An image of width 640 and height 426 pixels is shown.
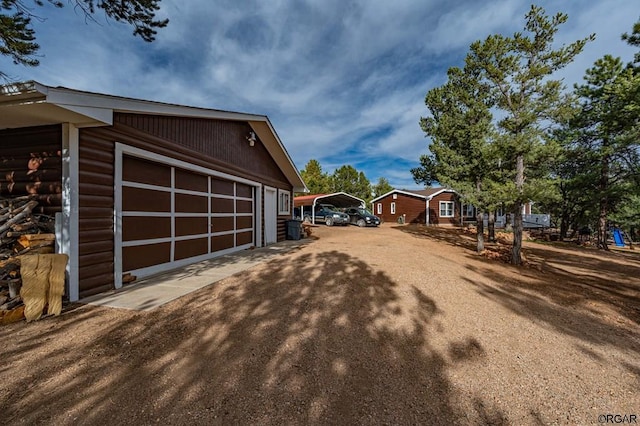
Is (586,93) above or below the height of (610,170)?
above

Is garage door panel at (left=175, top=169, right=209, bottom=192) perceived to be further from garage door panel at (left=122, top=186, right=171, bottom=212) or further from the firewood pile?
the firewood pile

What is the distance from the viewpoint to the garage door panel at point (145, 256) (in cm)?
486

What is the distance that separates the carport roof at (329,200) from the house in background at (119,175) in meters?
14.0

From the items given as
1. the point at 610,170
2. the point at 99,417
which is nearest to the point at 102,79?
the point at 99,417

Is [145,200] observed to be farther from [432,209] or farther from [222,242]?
[432,209]

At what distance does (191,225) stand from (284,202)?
232 inches

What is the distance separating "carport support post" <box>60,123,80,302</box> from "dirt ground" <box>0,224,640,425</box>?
0.58 m

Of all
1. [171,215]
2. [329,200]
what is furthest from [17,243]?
[329,200]

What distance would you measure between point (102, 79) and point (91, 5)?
5065 mm

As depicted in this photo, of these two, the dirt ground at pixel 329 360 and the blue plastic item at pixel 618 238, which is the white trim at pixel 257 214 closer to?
the dirt ground at pixel 329 360

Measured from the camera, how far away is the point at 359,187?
4603 cm

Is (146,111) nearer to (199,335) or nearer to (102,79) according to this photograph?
(199,335)

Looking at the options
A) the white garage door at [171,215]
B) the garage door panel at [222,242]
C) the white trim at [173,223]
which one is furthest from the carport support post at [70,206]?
the garage door panel at [222,242]

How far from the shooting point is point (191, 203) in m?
6.52
